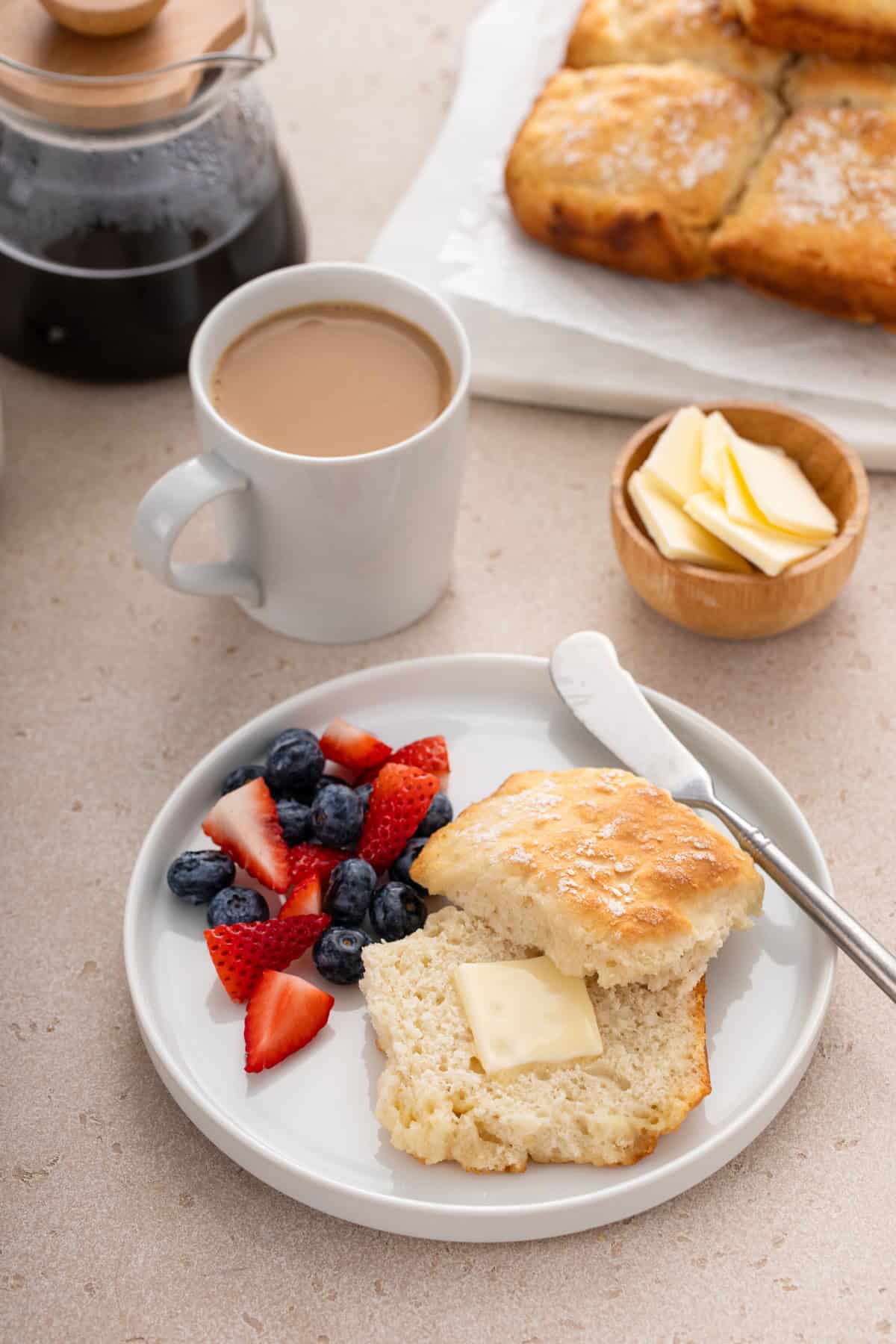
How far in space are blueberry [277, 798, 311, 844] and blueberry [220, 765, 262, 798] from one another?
0.14ft

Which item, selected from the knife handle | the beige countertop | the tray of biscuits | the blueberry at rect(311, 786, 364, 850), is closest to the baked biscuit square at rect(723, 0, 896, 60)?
the tray of biscuits

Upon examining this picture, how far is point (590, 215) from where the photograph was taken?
1.63 m

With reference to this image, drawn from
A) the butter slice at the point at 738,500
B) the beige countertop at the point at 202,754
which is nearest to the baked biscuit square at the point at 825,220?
the beige countertop at the point at 202,754

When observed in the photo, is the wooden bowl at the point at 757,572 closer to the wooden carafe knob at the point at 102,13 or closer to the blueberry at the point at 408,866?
the blueberry at the point at 408,866

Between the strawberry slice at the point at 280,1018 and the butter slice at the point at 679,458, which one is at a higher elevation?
the butter slice at the point at 679,458

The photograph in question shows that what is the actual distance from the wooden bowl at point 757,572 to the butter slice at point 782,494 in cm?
2

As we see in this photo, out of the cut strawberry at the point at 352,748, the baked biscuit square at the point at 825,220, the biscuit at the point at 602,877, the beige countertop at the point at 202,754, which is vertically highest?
the baked biscuit square at the point at 825,220

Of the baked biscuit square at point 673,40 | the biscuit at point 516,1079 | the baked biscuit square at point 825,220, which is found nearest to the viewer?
the biscuit at point 516,1079

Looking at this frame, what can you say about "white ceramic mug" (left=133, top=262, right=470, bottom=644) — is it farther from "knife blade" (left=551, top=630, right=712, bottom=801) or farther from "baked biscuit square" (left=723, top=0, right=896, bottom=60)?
"baked biscuit square" (left=723, top=0, right=896, bottom=60)

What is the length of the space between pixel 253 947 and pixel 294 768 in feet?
0.61

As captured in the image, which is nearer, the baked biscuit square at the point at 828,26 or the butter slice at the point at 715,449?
the butter slice at the point at 715,449

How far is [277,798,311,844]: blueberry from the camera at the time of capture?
3.91ft

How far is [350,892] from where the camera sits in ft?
3.71

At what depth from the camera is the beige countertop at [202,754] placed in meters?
1.00
